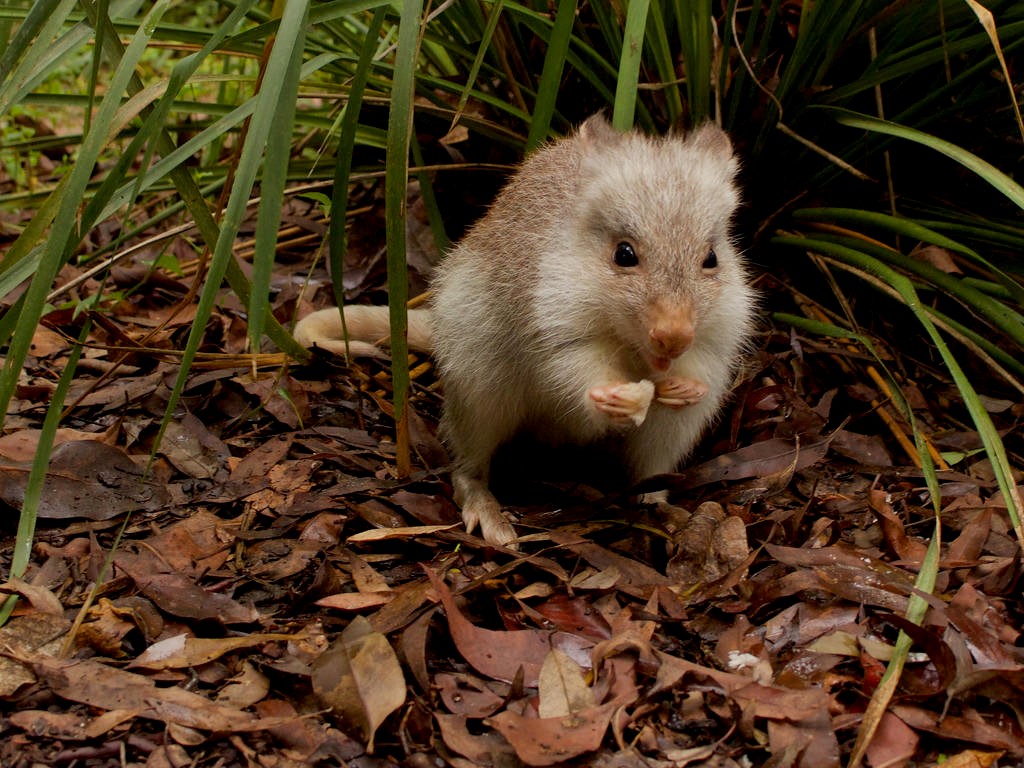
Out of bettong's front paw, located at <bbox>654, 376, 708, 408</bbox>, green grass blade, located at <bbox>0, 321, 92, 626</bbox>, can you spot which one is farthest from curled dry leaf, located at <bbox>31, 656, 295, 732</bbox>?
bettong's front paw, located at <bbox>654, 376, 708, 408</bbox>

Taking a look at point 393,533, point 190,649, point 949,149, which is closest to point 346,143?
point 393,533

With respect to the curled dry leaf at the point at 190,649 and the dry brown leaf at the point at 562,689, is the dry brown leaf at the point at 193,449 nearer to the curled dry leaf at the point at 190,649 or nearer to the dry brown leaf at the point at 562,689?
the curled dry leaf at the point at 190,649

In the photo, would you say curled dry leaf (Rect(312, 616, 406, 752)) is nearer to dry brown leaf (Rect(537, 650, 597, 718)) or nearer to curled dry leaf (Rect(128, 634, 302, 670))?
curled dry leaf (Rect(128, 634, 302, 670))

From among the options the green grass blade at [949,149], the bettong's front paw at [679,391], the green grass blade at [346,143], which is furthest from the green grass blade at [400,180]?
the green grass blade at [949,149]

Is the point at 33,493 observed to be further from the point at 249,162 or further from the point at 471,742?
the point at 471,742

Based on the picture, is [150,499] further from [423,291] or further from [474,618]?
[423,291]

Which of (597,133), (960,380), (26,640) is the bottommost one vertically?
(26,640)

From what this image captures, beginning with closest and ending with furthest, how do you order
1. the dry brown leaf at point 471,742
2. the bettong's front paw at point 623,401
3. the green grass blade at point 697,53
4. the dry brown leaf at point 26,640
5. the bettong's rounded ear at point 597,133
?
the dry brown leaf at point 471,742 → the dry brown leaf at point 26,640 → the bettong's front paw at point 623,401 → the bettong's rounded ear at point 597,133 → the green grass blade at point 697,53
